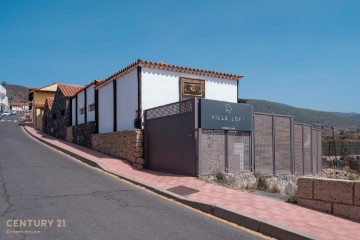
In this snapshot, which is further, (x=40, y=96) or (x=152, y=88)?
(x=40, y=96)

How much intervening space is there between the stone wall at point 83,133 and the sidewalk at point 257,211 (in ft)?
34.4

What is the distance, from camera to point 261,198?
8.77 metres

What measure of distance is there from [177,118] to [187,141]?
1109mm

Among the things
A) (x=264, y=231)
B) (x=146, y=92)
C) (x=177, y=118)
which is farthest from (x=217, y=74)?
(x=264, y=231)

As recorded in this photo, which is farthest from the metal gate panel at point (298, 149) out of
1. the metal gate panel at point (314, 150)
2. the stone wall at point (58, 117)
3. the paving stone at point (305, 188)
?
the stone wall at point (58, 117)

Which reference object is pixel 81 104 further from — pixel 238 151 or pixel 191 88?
pixel 238 151

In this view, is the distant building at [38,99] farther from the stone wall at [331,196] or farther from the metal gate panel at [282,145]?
the stone wall at [331,196]

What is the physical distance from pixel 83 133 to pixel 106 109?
459cm

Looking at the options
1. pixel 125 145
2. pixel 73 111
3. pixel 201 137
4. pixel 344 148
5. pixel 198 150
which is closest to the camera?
pixel 198 150

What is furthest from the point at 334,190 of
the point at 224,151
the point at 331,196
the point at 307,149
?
the point at 307,149

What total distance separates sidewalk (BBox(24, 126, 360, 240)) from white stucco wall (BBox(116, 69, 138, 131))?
15.9 ft

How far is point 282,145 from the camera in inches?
607

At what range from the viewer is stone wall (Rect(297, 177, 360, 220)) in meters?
7.10

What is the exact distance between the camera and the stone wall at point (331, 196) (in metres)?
7.10
